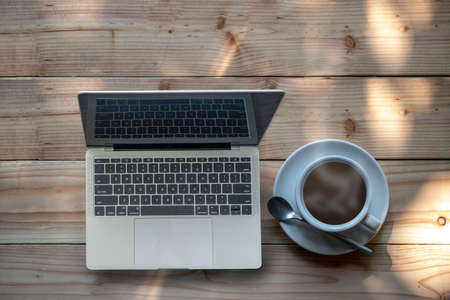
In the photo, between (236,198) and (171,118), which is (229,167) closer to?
(236,198)

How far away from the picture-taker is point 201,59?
0.95m

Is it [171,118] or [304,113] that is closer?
[171,118]

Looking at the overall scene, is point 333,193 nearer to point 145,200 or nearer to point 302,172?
point 302,172

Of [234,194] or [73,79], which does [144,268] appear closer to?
[234,194]

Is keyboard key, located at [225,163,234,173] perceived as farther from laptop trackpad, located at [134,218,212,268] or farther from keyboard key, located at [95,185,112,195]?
keyboard key, located at [95,185,112,195]

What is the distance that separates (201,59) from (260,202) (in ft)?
1.05

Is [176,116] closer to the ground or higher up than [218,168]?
higher up

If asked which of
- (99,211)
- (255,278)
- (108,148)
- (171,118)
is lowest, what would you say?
(255,278)

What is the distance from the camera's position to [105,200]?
2.82 ft

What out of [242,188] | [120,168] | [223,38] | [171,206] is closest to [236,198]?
[242,188]

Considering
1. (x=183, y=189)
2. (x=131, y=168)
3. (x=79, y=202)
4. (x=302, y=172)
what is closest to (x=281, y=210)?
(x=302, y=172)

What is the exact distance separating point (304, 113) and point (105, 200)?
436 mm

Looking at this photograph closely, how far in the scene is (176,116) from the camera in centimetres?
76

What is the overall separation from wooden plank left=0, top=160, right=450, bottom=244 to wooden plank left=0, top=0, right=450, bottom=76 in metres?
0.20
